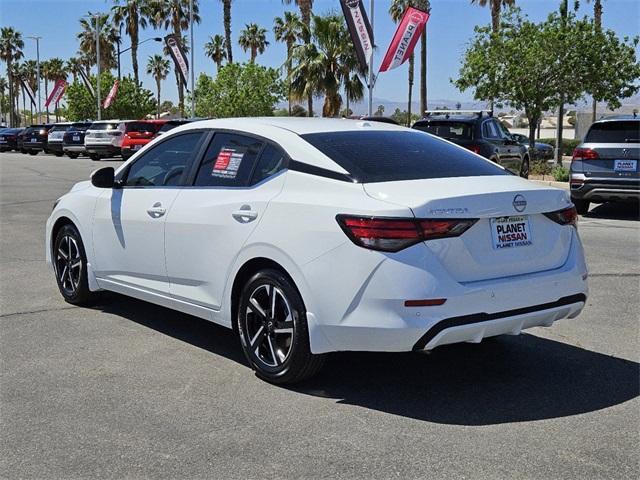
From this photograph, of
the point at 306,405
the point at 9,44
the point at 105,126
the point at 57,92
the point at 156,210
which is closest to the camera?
the point at 306,405

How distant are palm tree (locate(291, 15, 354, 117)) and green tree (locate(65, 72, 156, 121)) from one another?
27420 mm

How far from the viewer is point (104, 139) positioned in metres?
34.1

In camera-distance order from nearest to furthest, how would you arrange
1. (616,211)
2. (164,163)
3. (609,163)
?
(164,163)
(609,163)
(616,211)

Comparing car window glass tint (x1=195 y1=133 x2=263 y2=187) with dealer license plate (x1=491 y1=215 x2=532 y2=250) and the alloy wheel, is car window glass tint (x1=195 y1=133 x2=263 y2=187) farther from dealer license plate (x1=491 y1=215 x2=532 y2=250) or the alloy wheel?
dealer license plate (x1=491 y1=215 x2=532 y2=250)

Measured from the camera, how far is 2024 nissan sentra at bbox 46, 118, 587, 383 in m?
4.20

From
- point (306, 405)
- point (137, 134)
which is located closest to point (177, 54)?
point (137, 134)

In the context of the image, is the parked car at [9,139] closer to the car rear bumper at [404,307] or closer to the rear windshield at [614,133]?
the rear windshield at [614,133]

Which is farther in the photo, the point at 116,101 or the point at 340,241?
the point at 116,101

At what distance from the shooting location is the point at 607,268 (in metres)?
8.64

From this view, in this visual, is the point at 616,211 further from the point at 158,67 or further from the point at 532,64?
the point at 158,67

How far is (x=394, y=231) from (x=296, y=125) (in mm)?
1487

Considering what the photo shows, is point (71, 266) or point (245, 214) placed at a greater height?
point (245, 214)

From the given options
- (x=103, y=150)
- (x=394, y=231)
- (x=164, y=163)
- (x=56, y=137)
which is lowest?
(x=103, y=150)

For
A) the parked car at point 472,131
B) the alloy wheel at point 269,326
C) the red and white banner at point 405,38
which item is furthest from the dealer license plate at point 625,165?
the red and white banner at point 405,38
